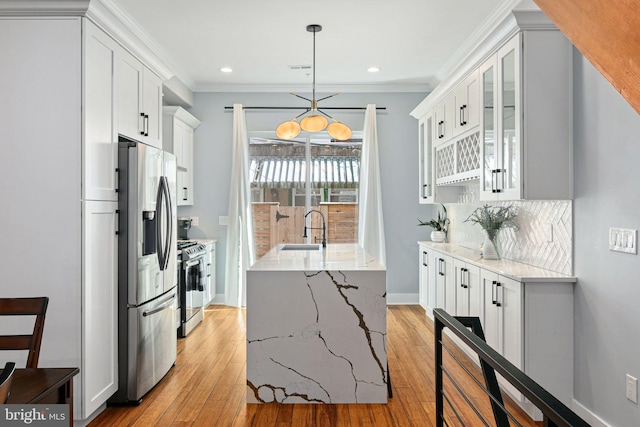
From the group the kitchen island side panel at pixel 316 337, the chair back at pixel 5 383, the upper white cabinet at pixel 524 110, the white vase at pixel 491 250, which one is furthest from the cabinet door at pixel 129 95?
the white vase at pixel 491 250

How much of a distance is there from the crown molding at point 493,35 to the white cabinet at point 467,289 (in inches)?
64.5

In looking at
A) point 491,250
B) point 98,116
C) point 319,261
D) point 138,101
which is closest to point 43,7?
point 98,116

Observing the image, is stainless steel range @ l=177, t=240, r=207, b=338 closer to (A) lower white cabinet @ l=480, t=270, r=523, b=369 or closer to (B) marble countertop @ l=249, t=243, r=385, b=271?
(B) marble countertop @ l=249, t=243, r=385, b=271

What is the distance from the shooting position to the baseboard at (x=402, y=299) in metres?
6.00

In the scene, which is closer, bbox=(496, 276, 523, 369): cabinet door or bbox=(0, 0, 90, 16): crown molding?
bbox=(0, 0, 90, 16): crown molding

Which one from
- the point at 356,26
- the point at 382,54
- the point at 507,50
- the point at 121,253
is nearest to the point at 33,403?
the point at 121,253

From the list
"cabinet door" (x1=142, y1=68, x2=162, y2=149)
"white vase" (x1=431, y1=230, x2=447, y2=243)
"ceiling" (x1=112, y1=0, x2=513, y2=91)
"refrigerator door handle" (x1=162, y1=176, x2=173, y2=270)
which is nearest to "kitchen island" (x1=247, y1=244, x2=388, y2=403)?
"refrigerator door handle" (x1=162, y1=176, x2=173, y2=270)

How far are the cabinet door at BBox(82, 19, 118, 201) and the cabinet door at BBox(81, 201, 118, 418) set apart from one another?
0.12m

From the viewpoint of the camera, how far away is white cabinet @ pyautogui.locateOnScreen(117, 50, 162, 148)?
314 cm

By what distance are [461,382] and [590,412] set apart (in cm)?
91

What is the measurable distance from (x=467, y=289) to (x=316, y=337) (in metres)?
1.48

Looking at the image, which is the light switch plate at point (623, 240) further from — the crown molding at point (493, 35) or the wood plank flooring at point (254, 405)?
the crown molding at point (493, 35)

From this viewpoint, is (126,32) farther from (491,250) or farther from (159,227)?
(491,250)

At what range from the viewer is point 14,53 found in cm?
265
